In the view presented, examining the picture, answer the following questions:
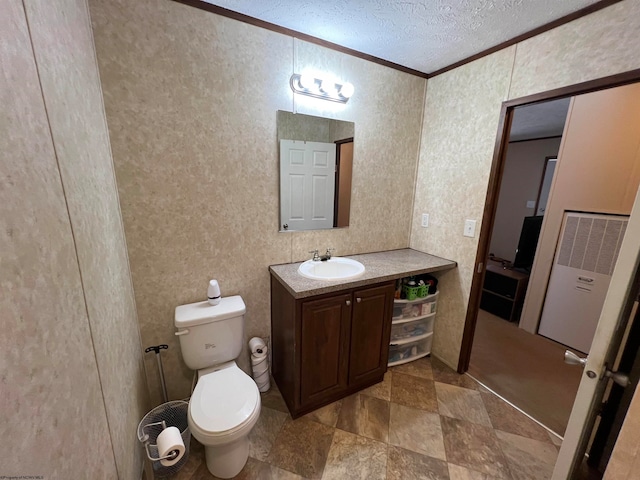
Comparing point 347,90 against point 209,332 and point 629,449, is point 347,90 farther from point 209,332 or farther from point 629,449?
point 629,449

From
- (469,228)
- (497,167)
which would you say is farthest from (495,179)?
(469,228)

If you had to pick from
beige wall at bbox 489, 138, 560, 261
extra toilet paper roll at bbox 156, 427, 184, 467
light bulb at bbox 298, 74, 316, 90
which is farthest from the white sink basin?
beige wall at bbox 489, 138, 560, 261

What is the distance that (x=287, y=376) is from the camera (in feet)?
5.78

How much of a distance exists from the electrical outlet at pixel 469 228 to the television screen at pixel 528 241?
1.63 m

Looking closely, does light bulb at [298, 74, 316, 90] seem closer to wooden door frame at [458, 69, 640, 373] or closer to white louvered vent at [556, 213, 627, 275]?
wooden door frame at [458, 69, 640, 373]

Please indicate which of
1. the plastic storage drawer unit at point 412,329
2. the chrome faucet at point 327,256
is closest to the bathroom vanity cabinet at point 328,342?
the plastic storage drawer unit at point 412,329

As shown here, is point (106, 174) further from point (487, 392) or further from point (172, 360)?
point (487, 392)

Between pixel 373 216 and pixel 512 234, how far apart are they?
3225 mm

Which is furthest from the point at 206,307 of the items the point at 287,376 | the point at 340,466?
the point at 340,466

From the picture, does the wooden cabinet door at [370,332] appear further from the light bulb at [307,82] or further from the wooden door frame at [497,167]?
the light bulb at [307,82]

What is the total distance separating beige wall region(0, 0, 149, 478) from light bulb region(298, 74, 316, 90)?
107cm

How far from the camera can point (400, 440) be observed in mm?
1585

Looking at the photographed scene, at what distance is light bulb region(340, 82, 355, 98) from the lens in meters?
1.82

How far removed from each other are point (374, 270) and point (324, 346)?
62 cm
